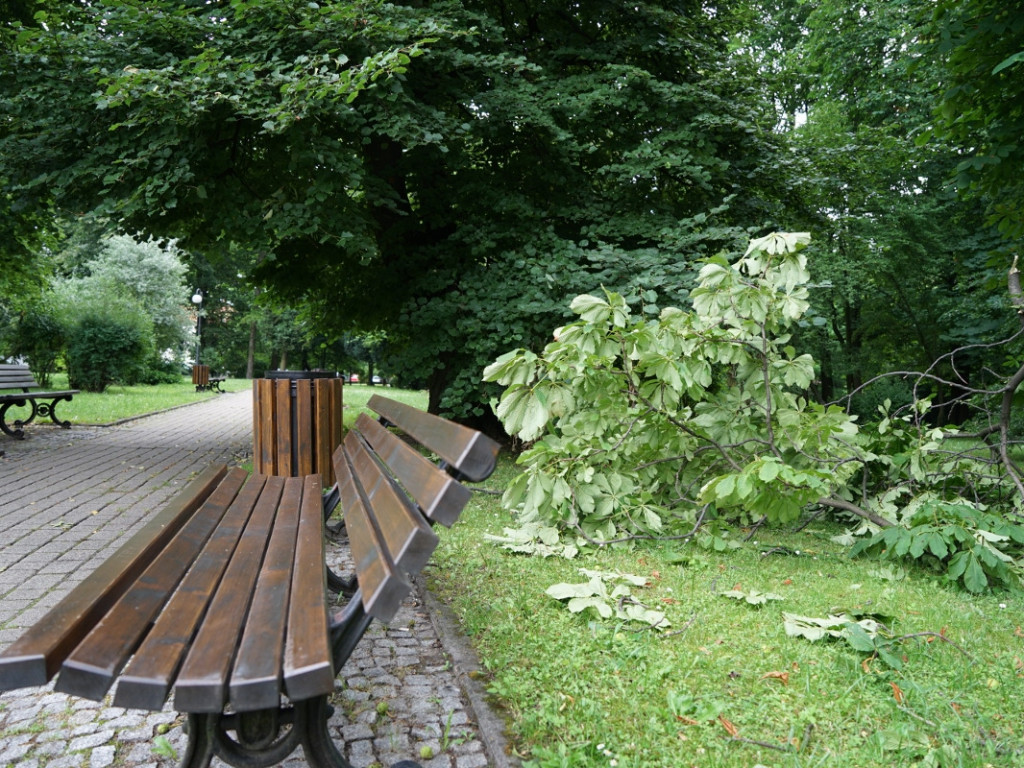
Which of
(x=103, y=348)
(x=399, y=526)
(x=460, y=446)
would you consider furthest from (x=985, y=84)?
(x=103, y=348)

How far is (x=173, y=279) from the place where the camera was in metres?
35.5

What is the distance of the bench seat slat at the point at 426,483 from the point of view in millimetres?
1824

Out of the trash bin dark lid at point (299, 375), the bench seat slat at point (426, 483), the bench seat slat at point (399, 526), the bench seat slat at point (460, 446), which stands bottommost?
the bench seat slat at point (399, 526)

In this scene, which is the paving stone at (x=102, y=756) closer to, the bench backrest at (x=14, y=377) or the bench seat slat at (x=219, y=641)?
the bench seat slat at (x=219, y=641)

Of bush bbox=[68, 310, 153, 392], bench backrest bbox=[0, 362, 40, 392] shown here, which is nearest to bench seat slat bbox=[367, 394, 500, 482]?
bench backrest bbox=[0, 362, 40, 392]

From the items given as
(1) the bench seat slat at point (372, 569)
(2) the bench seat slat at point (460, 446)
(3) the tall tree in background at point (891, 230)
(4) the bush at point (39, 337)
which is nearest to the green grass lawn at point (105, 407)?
(4) the bush at point (39, 337)

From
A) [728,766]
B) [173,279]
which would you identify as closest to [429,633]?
[728,766]

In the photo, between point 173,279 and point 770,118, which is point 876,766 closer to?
point 770,118

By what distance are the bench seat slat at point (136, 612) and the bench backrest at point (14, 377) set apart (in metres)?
9.59

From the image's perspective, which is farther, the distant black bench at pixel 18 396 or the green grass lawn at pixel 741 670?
the distant black bench at pixel 18 396

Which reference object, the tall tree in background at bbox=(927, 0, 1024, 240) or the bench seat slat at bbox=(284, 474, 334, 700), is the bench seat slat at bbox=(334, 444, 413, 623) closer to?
the bench seat slat at bbox=(284, 474, 334, 700)

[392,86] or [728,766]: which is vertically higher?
[392,86]

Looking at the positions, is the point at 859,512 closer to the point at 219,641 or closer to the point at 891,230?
the point at 219,641

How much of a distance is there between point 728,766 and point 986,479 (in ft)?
14.3
